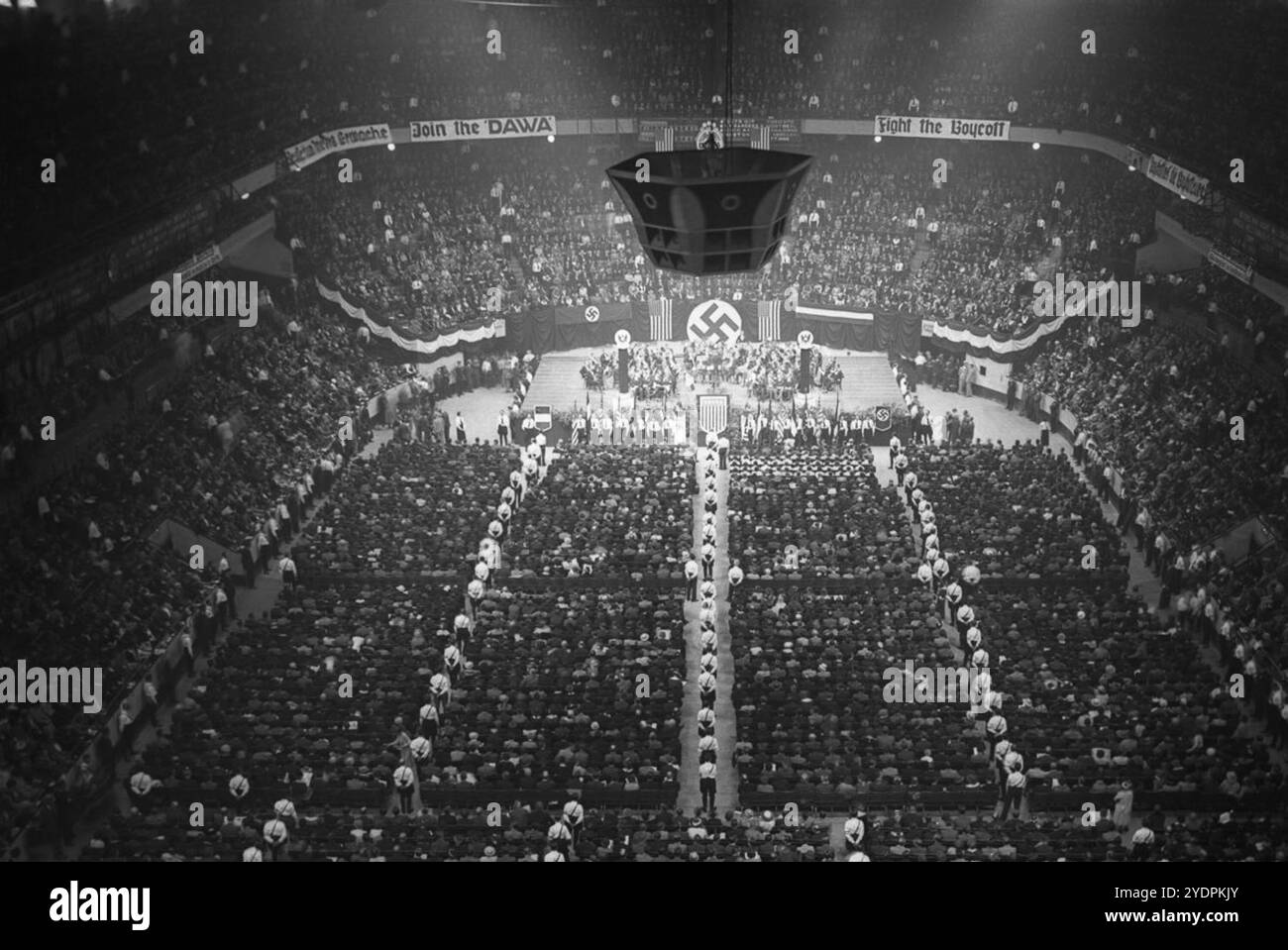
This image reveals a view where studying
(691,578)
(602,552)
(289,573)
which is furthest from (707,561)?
(289,573)

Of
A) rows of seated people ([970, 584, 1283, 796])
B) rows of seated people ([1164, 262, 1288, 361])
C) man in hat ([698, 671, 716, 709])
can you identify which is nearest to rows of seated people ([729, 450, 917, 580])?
rows of seated people ([970, 584, 1283, 796])

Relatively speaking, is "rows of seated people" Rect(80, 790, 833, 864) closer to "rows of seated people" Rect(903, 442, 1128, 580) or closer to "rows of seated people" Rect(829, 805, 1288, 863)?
"rows of seated people" Rect(829, 805, 1288, 863)

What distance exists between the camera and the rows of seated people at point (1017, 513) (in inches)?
1303

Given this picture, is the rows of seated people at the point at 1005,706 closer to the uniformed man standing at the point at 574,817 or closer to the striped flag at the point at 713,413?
the uniformed man standing at the point at 574,817

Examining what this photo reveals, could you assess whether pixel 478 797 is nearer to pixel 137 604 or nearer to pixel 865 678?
pixel 865 678

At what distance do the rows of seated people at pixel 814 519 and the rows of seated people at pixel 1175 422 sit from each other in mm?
6305

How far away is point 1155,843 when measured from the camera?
22.8 m

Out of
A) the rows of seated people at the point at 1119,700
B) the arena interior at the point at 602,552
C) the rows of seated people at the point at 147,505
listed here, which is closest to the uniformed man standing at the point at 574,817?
the arena interior at the point at 602,552

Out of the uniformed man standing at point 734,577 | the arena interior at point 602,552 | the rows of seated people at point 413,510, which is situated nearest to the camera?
the arena interior at point 602,552

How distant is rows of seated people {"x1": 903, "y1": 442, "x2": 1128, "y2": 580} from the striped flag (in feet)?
23.4

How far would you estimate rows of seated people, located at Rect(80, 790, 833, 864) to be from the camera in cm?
2261

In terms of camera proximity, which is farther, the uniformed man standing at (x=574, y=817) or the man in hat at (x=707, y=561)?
the man in hat at (x=707, y=561)

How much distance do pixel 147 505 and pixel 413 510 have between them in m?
6.24
